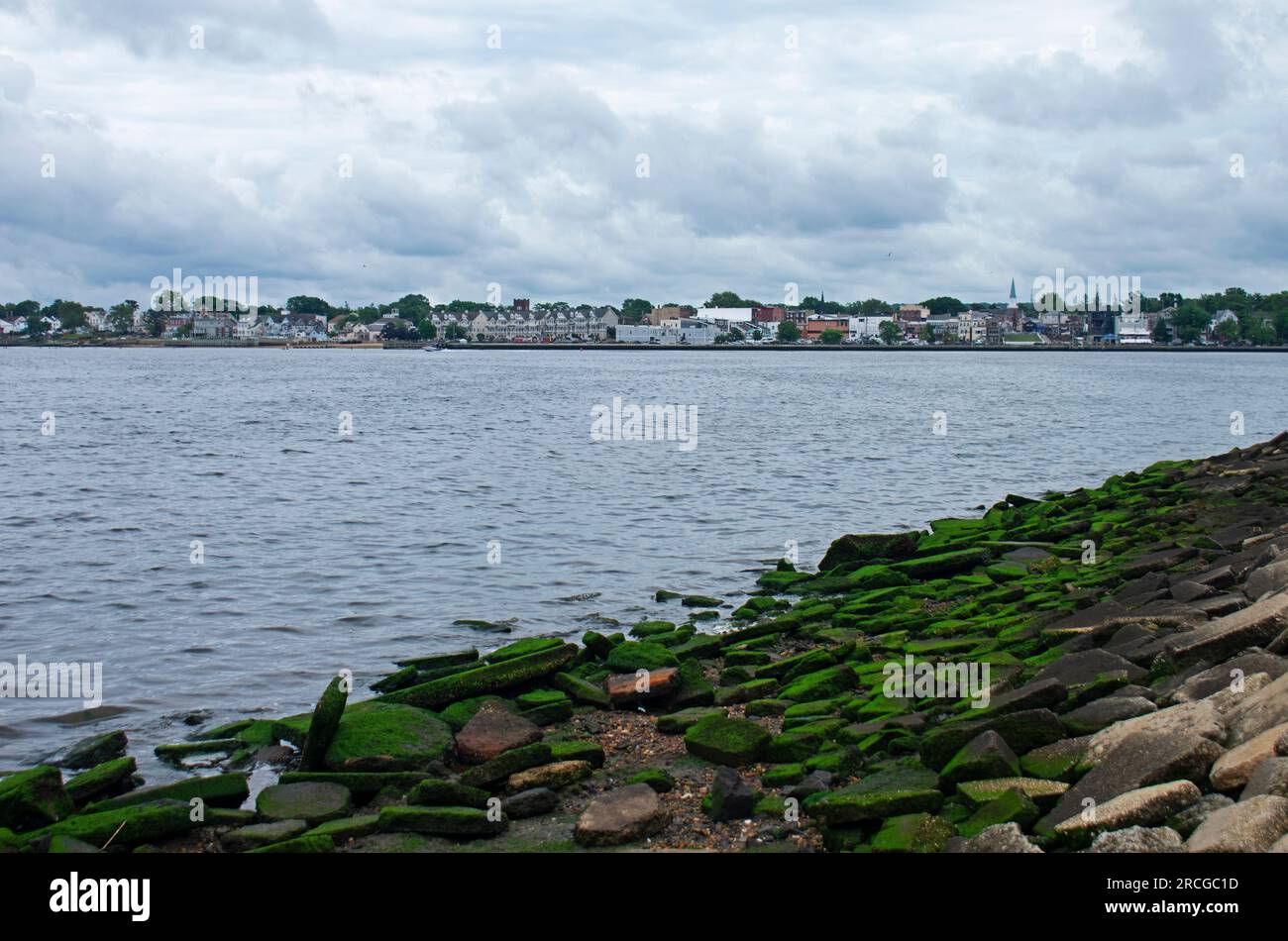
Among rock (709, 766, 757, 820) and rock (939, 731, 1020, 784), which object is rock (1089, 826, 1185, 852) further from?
rock (709, 766, 757, 820)

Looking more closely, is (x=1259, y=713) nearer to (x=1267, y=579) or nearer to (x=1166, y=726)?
(x=1166, y=726)

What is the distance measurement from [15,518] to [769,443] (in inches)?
1024

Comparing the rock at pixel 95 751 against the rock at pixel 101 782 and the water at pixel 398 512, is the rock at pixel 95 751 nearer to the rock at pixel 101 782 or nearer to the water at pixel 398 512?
the water at pixel 398 512

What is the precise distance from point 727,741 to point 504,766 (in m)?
1.83

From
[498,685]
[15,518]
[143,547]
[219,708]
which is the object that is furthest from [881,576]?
[15,518]

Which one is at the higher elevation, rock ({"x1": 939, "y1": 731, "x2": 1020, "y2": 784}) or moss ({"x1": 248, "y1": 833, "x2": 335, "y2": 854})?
rock ({"x1": 939, "y1": 731, "x2": 1020, "y2": 784})

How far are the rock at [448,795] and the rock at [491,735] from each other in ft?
3.63

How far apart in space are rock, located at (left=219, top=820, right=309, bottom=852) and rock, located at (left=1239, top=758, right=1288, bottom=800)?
6.21m

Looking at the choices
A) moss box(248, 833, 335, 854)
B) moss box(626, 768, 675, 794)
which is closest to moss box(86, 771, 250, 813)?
moss box(248, 833, 335, 854)

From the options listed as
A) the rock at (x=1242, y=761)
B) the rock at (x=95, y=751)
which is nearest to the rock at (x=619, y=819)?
the rock at (x=1242, y=761)

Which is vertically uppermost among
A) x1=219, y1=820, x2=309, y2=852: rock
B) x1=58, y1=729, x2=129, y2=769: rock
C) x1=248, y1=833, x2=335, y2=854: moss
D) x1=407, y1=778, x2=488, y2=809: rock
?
x1=407, y1=778, x2=488, y2=809: rock

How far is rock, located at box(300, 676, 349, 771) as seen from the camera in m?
10.1

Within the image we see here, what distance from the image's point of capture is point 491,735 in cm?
1045
